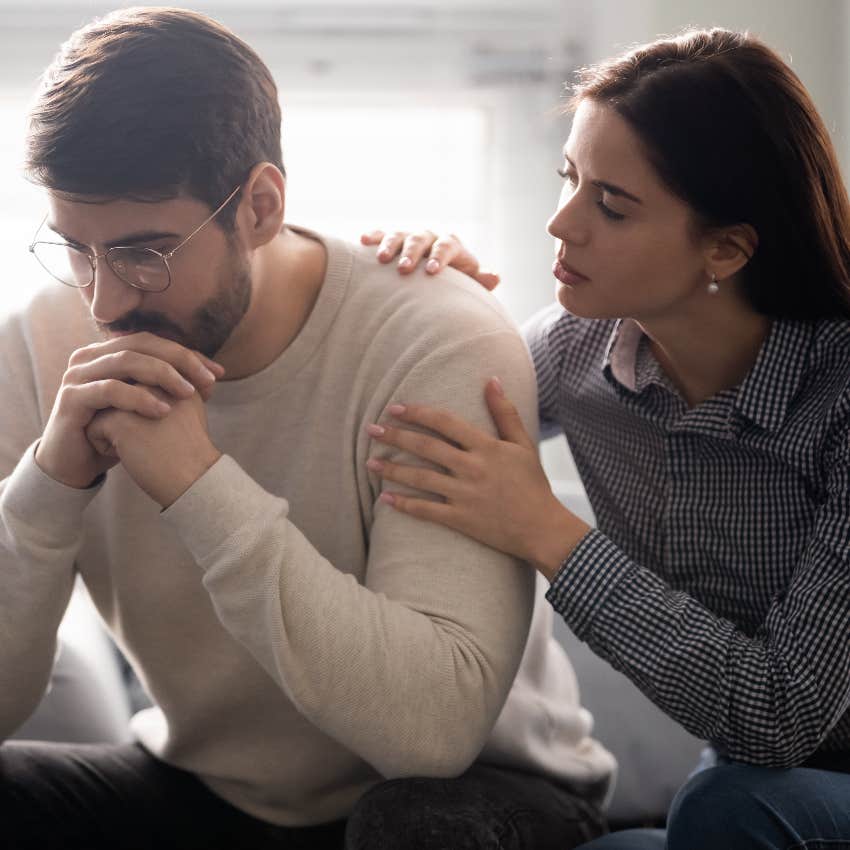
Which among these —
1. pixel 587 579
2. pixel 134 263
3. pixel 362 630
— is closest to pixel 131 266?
pixel 134 263

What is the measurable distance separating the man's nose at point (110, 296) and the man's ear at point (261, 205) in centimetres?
14

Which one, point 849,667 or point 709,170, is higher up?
point 709,170

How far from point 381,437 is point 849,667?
0.54 m

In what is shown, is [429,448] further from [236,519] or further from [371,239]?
[371,239]

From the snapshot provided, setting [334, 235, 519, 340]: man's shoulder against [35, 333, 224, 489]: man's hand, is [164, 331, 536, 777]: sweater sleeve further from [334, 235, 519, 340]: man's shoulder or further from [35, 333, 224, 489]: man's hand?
[334, 235, 519, 340]: man's shoulder

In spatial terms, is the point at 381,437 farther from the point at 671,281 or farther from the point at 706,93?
the point at 706,93

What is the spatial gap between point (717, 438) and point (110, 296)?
2.27 ft

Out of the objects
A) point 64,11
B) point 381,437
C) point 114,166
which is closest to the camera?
point 114,166

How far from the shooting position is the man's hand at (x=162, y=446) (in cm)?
117

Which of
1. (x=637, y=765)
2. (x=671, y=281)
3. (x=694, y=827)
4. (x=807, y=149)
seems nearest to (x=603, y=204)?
(x=671, y=281)

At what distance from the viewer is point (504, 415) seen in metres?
1.30

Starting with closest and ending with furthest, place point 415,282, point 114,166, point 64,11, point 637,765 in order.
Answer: point 114,166 < point 415,282 < point 637,765 < point 64,11

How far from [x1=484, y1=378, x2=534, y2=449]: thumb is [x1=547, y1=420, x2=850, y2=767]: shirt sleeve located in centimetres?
13

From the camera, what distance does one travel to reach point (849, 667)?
1.23m
